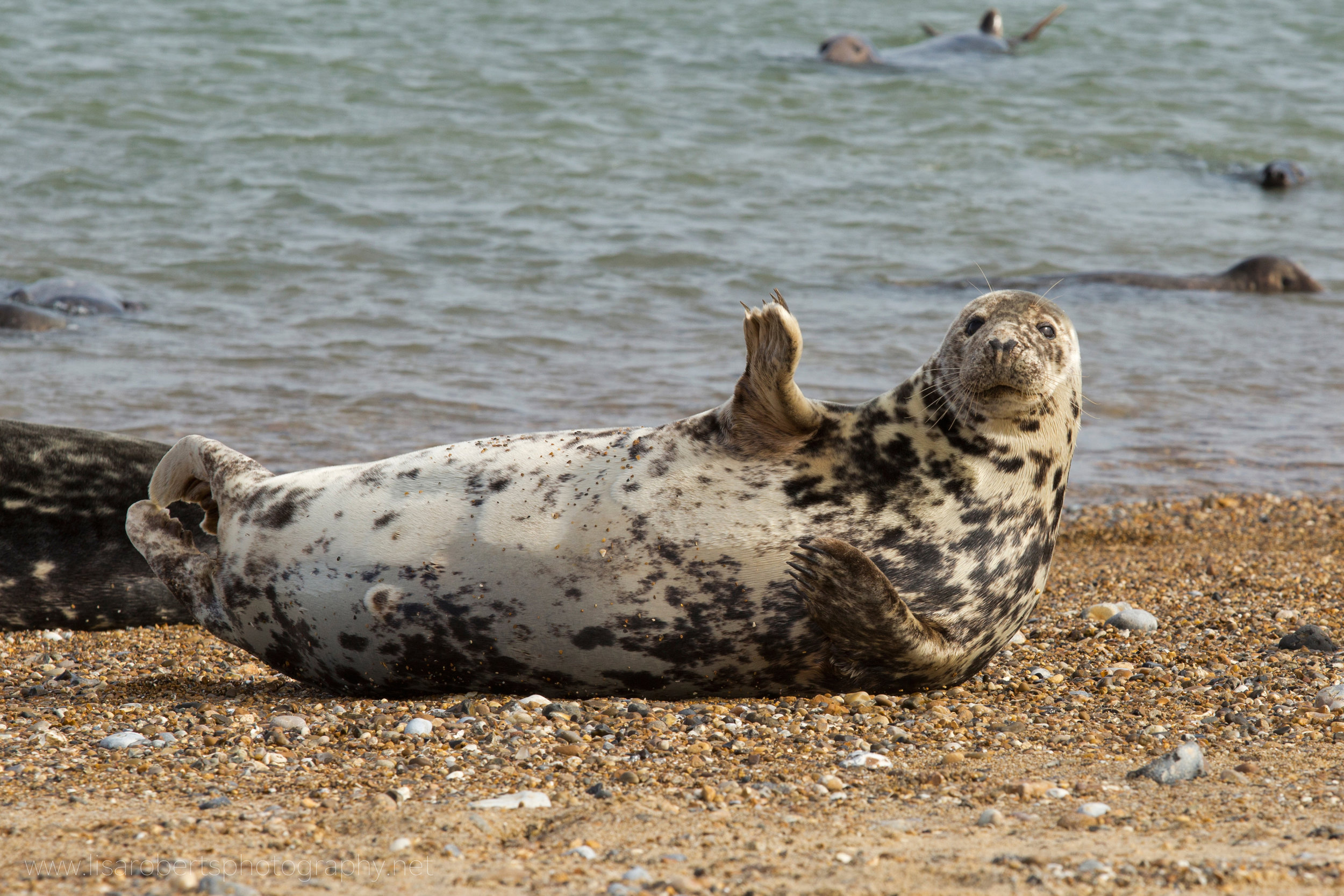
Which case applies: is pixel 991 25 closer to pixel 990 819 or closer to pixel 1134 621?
pixel 1134 621

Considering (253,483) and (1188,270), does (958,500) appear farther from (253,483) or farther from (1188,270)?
(1188,270)

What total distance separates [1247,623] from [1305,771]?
155 centimetres

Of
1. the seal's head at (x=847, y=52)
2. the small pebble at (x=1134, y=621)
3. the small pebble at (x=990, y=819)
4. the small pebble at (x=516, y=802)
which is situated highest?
the seal's head at (x=847, y=52)

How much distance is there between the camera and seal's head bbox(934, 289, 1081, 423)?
11.6 ft

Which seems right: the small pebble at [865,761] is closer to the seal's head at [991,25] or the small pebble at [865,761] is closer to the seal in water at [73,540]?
the seal in water at [73,540]

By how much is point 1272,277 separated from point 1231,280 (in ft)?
1.09

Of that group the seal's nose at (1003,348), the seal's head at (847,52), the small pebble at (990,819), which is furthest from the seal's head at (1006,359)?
the seal's head at (847,52)

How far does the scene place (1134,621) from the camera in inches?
181

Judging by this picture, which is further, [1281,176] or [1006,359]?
[1281,176]

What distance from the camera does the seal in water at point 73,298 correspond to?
9.95 meters

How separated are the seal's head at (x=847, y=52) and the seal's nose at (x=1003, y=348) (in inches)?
774

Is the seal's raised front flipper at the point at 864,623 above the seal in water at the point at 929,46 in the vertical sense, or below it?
below

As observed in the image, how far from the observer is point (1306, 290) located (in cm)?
1213

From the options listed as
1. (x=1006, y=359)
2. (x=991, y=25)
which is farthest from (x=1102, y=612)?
(x=991, y=25)
